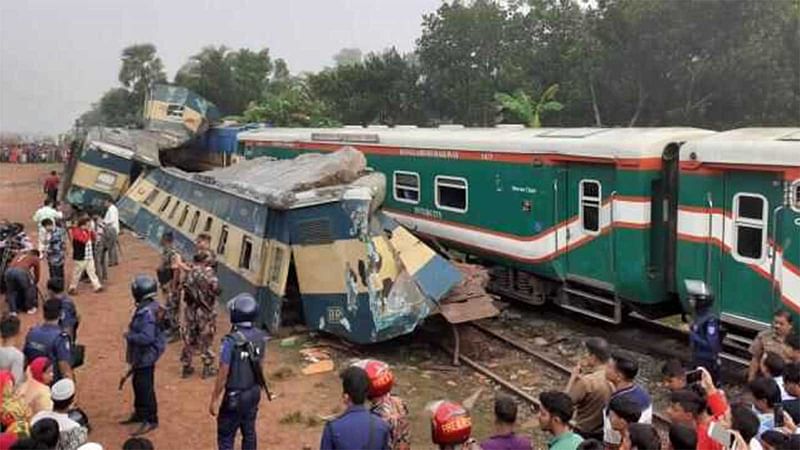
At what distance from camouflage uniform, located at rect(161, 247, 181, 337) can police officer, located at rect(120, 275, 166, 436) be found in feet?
7.81

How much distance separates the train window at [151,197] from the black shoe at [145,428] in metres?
13.3

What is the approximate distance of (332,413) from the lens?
29.7ft

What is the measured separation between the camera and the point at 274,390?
9797 mm

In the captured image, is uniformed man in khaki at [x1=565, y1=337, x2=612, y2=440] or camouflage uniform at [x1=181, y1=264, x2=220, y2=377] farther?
camouflage uniform at [x1=181, y1=264, x2=220, y2=377]

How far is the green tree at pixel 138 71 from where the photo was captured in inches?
2179

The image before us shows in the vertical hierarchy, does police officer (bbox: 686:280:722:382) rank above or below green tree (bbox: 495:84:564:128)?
below

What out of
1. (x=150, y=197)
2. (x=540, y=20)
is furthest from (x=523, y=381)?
(x=540, y=20)

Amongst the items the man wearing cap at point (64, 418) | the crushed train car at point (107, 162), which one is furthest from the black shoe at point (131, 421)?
the crushed train car at point (107, 162)

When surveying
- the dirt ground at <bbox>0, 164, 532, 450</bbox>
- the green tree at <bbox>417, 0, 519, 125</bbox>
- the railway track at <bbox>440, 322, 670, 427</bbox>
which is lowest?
the railway track at <bbox>440, 322, 670, 427</bbox>

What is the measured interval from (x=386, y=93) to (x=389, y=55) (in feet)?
6.48

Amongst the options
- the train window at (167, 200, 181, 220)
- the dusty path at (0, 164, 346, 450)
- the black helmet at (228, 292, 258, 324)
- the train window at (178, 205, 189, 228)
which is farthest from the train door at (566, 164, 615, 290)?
the train window at (167, 200, 181, 220)

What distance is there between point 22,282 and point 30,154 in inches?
1613

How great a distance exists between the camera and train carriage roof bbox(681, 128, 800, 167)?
8859mm

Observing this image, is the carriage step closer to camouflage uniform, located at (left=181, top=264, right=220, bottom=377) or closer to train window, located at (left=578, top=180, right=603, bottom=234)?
train window, located at (left=578, top=180, right=603, bottom=234)
